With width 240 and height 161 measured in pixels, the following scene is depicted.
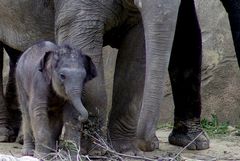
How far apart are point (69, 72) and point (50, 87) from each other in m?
0.22

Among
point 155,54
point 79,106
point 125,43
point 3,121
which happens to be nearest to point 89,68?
point 79,106

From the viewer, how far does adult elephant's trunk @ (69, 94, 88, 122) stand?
4.96 m

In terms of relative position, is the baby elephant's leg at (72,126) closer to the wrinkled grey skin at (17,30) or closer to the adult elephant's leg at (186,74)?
the wrinkled grey skin at (17,30)

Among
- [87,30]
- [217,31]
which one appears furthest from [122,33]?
[217,31]

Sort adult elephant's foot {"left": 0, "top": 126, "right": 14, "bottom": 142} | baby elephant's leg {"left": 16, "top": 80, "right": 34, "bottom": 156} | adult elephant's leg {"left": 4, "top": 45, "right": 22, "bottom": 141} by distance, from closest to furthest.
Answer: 1. baby elephant's leg {"left": 16, "top": 80, "right": 34, "bottom": 156}
2. adult elephant's foot {"left": 0, "top": 126, "right": 14, "bottom": 142}
3. adult elephant's leg {"left": 4, "top": 45, "right": 22, "bottom": 141}

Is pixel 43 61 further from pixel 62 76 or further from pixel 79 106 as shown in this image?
pixel 79 106

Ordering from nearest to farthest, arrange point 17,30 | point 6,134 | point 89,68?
1. point 89,68
2. point 17,30
3. point 6,134

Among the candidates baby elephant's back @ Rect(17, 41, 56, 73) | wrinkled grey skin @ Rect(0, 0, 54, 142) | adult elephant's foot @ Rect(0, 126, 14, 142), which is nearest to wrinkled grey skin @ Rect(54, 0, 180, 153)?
baby elephant's back @ Rect(17, 41, 56, 73)

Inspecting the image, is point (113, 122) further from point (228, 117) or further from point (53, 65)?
point (228, 117)

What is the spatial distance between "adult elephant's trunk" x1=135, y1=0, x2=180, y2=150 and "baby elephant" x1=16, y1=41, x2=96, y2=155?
381 mm

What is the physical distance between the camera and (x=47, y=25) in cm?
614

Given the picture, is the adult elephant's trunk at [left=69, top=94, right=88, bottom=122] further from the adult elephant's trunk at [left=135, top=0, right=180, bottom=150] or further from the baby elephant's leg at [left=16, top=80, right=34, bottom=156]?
the baby elephant's leg at [left=16, top=80, right=34, bottom=156]

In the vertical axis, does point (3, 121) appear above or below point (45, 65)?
below

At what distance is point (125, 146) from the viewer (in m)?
5.96
